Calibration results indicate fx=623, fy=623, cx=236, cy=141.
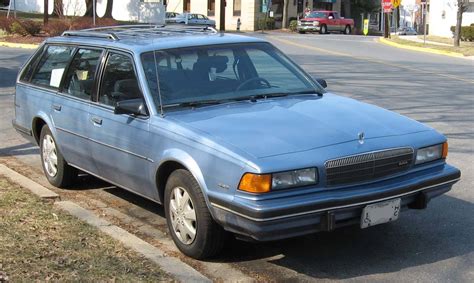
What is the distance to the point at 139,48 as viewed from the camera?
17.7 feet

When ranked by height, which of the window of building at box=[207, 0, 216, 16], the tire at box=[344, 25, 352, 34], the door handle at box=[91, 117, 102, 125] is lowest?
the door handle at box=[91, 117, 102, 125]

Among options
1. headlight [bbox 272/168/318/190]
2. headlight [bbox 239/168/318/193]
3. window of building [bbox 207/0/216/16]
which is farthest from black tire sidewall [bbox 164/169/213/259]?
window of building [bbox 207/0/216/16]

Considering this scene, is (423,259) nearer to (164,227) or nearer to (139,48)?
(164,227)

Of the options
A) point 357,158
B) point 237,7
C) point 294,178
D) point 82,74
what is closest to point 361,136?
point 357,158

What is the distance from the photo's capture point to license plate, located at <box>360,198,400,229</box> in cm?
429

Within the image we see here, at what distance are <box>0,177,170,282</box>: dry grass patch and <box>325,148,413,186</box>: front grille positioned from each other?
4.31 ft

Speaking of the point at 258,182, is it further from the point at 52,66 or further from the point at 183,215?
the point at 52,66

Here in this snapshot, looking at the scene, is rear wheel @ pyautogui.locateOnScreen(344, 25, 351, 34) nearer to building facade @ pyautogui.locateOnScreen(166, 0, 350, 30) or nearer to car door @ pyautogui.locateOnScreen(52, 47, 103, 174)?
building facade @ pyautogui.locateOnScreen(166, 0, 350, 30)

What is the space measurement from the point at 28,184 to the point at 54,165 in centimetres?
38

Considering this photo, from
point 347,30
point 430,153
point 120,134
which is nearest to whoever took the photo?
point 430,153

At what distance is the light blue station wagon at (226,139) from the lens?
4113 mm

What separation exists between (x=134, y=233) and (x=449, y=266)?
2555 millimetres

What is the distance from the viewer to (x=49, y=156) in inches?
263

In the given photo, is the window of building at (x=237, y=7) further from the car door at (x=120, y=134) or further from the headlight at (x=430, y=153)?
the headlight at (x=430, y=153)
